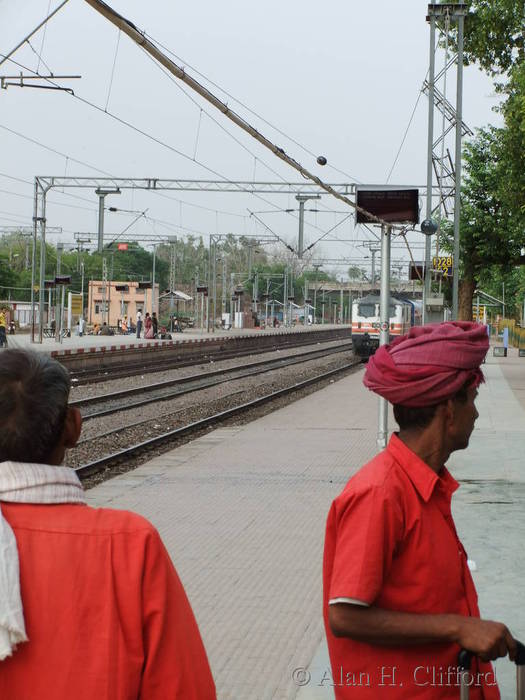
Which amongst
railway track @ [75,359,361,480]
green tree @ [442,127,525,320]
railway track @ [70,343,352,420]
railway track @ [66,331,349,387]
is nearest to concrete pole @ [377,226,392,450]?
railway track @ [75,359,361,480]

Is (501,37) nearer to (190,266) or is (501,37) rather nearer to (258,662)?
(258,662)

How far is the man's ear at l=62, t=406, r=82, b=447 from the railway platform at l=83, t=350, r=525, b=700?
2862mm

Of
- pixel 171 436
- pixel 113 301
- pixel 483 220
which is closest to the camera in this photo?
pixel 171 436

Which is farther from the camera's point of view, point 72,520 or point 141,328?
point 141,328

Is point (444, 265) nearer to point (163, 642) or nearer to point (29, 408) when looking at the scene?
point (29, 408)

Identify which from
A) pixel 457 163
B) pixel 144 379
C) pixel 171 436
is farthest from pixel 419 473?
pixel 144 379

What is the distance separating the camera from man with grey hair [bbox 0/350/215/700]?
1920 millimetres

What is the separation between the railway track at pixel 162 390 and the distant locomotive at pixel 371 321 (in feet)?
11.7

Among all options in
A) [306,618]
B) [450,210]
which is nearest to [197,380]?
[450,210]

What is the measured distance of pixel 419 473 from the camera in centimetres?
244

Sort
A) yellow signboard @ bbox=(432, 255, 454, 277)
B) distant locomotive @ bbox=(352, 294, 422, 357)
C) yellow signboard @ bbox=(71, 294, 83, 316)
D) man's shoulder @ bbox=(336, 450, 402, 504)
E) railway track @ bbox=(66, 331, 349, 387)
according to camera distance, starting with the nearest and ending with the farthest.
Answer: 1. man's shoulder @ bbox=(336, 450, 402, 504)
2. yellow signboard @ bbox=(432, 255, 454, 277)
3. railway track @ bbox=(66, 331, 349, 387)
4. distant locomotive @ bbox=(352, 294, 422, 357)
5. yellow signboard @ bbox=(71, 294, 83, 316)

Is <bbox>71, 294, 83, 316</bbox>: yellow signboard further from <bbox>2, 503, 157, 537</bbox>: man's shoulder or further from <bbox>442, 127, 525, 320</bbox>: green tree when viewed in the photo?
<bbox>2, 503, 157, 537</bbox>: man's shoulder

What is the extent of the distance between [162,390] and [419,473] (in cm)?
2288

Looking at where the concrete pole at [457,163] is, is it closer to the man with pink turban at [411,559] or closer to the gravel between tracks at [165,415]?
the gravel between tracks at [165,415]
